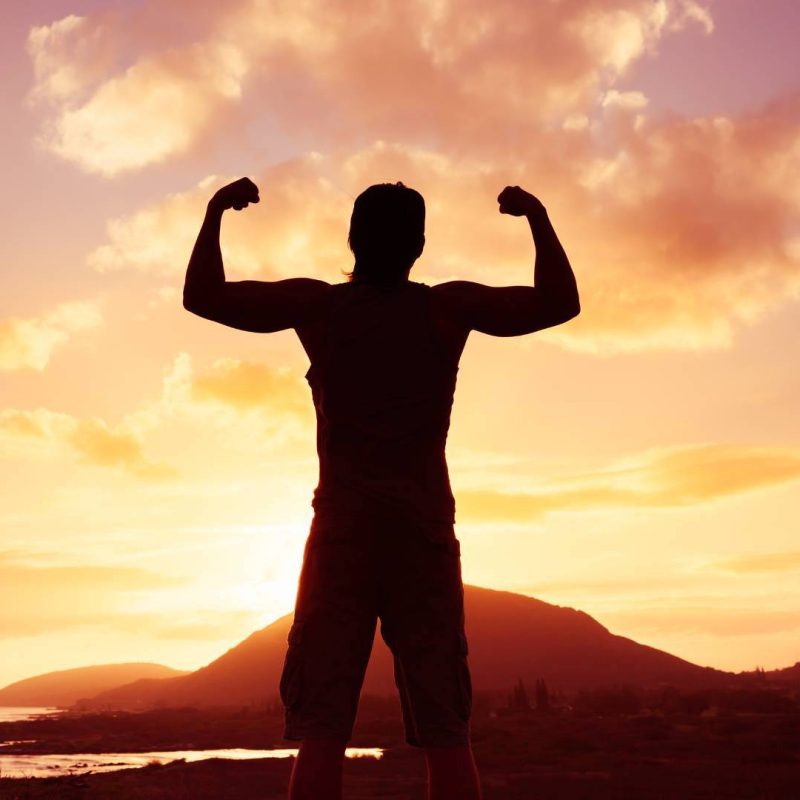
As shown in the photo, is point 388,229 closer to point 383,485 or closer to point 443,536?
point 383,485

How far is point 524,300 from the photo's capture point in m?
3.43

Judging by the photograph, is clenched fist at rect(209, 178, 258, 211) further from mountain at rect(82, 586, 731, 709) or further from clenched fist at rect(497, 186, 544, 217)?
mountain at rect(82, 586, 731, 709)

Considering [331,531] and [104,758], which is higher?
[331,531]

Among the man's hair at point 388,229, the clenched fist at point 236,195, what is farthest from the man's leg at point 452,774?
the clenched fist at point 236,195

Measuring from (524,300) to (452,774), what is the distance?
164cm

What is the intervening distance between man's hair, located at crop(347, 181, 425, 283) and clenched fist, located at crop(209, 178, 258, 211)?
15.6 inches

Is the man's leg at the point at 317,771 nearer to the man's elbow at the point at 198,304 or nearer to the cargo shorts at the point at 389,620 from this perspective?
the cargo shorts at the point at 389,620

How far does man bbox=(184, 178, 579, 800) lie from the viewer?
3201 millimetres

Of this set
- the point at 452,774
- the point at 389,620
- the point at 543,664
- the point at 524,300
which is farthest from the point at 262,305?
the point at 543,664

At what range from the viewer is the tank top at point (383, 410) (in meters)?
3.28

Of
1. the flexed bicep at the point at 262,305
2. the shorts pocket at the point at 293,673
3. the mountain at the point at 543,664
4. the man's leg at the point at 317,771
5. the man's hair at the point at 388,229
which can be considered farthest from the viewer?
the mountain at the point at 543,664

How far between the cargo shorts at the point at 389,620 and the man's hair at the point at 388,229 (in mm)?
956

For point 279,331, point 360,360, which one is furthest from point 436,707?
point 279,331

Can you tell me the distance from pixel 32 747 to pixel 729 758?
162ft
